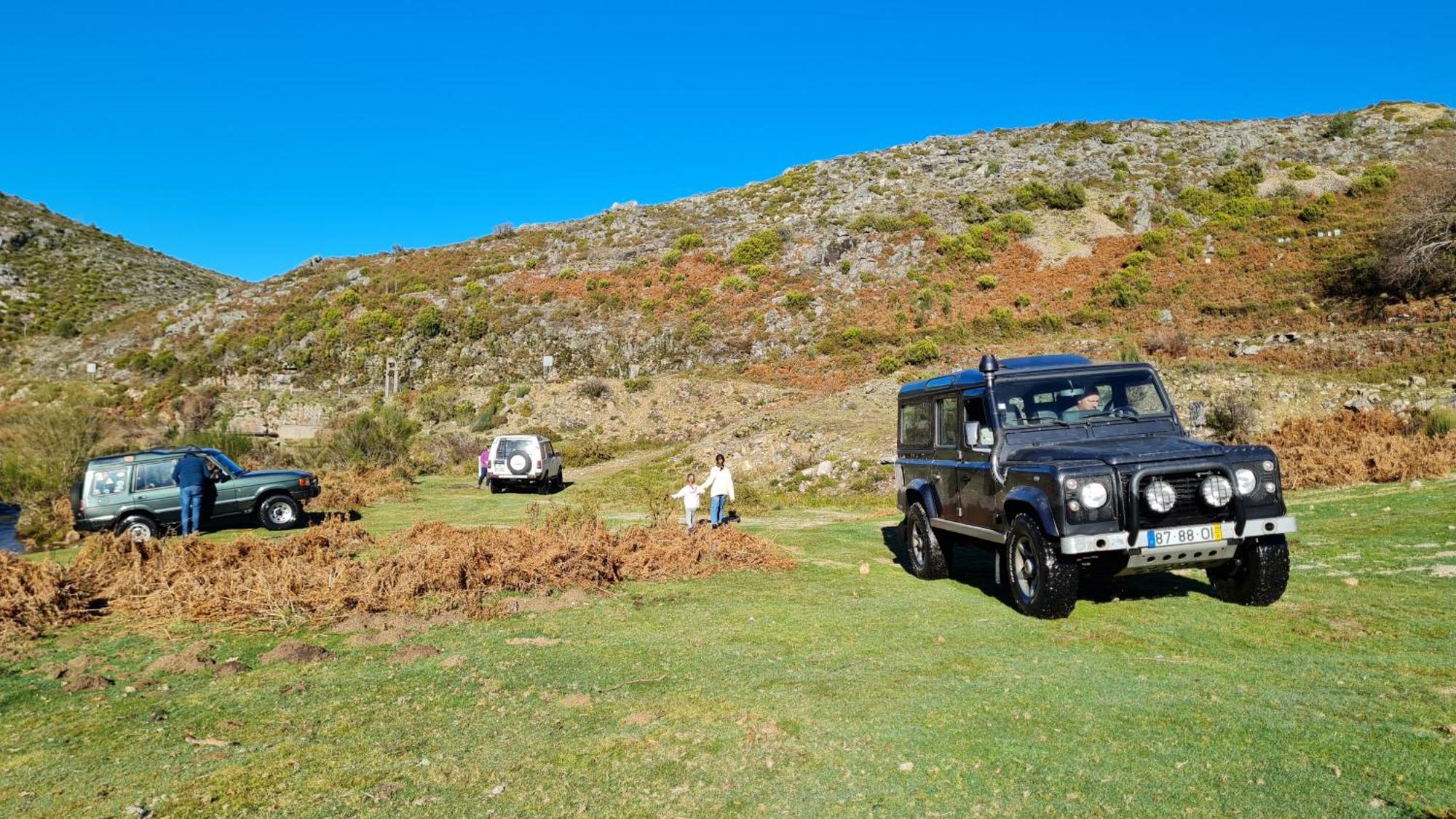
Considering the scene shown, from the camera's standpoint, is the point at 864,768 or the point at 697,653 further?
Result: the point at 697,653

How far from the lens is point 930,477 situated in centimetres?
910

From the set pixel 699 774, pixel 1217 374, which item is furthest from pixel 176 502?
pixel 1217 374

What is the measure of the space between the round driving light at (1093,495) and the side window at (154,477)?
15731mm

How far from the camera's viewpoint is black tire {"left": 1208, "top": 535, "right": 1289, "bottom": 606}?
21.7 feet

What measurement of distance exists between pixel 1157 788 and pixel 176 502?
16577 millimetres

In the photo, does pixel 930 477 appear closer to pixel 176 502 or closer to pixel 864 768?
pixel 864 768

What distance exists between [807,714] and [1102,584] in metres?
4.65

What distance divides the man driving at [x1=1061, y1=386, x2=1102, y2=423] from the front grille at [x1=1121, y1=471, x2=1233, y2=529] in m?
1.46

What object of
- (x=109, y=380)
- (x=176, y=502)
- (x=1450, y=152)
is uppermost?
(x=1450, y=152)

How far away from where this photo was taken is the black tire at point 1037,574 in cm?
649

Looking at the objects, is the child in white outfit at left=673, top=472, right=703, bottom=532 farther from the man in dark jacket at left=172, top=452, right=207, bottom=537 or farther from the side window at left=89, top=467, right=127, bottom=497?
the side window at left=89, top=467, right=127, bottom=497

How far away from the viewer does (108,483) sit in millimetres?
14664

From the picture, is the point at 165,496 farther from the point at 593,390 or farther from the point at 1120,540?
the point at 593,390

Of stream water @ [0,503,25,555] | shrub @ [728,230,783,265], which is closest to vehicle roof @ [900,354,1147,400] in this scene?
stream water @ [0,503,25,555]
